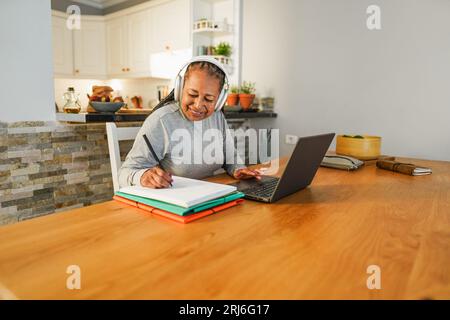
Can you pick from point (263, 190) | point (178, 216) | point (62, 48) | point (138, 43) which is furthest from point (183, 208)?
point (62, 48)

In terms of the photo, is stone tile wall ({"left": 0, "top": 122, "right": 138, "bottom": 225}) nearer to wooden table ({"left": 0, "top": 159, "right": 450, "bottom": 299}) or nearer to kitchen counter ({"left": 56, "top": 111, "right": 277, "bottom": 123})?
kitchen counter ({"left": 56, "top": 111, "right": 277, "bottom": 123})

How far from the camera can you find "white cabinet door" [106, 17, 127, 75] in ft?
15.0

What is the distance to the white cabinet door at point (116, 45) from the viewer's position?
15.0ft

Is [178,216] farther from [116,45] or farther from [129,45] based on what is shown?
[116,45]

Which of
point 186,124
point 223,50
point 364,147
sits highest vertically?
point 223,50

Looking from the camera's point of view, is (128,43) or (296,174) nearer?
(296,174)

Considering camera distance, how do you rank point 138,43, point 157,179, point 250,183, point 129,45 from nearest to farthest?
point 157,179 < point 250,183 < point 138,43 < point 129,45

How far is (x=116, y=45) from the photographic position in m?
4.70

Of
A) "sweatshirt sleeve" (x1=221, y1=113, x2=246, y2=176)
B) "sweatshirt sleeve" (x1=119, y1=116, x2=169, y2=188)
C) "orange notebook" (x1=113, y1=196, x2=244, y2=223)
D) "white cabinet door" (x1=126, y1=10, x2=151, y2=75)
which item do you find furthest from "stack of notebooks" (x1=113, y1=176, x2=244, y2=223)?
"white cabinet door" (x1=126, y1=10, x2=151, y2=75)

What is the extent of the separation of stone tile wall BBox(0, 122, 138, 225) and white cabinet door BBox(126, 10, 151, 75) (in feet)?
8.74

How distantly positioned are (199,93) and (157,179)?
41 cm

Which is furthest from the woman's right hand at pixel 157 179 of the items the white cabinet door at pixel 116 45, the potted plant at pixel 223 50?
the white cabinet door at pixel 116 45

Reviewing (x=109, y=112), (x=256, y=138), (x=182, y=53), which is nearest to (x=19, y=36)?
(x=109, y=112)
